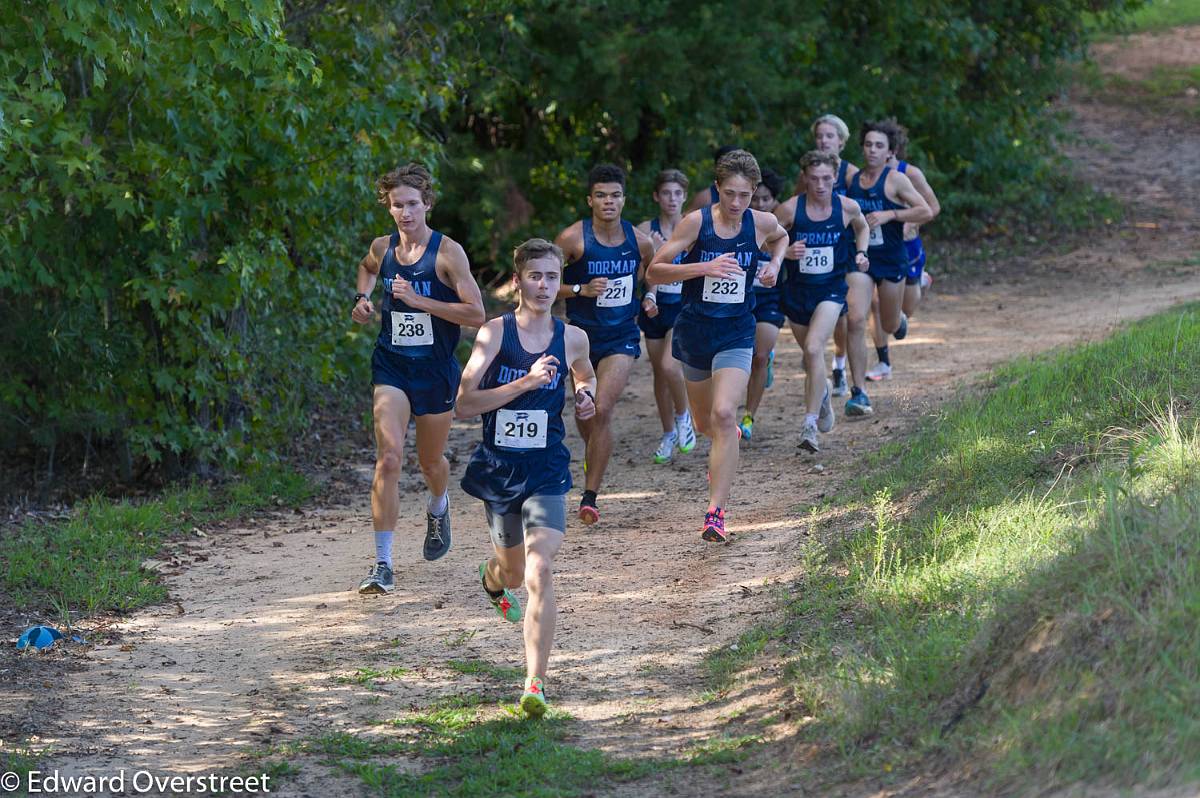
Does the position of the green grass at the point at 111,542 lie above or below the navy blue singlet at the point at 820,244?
below

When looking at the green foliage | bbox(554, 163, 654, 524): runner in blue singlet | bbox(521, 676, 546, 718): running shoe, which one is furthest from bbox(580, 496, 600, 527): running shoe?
bbox(521, 676, 546, 718): running shoe

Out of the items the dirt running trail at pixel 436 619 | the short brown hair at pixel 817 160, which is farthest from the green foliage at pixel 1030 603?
the short brown hair at pixel 817 160

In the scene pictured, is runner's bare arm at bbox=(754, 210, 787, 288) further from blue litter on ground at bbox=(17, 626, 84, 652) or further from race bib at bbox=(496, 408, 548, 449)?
blue litter on ground at bbox=(17, 626, 84, 652)

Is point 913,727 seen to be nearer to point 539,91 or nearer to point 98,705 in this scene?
point 98,705

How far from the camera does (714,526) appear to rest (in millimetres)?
7902

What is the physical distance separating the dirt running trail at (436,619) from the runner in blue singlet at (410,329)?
23.5 inches

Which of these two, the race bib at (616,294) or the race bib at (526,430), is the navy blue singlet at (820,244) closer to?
the race bib at (616,294)

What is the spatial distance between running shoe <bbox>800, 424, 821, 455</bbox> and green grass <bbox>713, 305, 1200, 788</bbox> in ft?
4.97

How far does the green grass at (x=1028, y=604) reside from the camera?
457 centimetres

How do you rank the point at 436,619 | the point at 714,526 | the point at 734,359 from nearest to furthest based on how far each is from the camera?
the point at 436,619
the point at 714,526
the point at 734,359

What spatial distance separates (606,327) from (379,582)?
2.19m

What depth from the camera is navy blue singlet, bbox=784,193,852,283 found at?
32.6 feet

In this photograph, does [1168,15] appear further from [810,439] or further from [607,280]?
[607,280]

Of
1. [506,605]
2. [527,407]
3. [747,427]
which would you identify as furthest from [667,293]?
[527,407]
